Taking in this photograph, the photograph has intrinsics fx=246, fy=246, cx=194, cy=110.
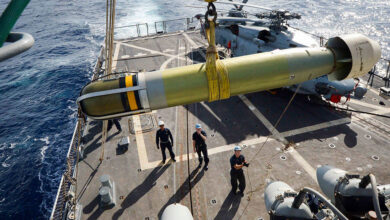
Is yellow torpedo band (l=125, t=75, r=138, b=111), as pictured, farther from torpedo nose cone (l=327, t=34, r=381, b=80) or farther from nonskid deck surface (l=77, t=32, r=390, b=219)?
torpedo nose cone (l=327, t=34, r=381, b=80)

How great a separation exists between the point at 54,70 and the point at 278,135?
1212 inches

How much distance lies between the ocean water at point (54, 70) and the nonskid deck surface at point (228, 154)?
7.16m

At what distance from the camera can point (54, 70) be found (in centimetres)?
3269

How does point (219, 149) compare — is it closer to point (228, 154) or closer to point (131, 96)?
point (228, 154)

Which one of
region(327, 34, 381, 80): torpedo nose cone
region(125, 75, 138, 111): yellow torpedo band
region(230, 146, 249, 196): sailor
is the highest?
region(327, 34, 381, 80): torpedo nose cone

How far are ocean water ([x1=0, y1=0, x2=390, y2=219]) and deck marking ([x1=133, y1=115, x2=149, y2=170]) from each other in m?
7.62

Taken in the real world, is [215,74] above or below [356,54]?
below

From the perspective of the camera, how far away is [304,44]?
15453mm

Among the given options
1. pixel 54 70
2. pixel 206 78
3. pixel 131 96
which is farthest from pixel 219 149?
pixel 54 70

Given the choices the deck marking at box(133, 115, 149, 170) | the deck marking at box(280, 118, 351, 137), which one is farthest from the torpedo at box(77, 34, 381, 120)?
the deck marking at box(280, 118, 351, 137)

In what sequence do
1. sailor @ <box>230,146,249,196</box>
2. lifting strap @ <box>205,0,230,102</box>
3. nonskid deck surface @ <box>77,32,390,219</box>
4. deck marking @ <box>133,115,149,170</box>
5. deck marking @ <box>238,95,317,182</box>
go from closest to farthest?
lifting strap @ <box>205,0,230,102</box> < sailor @ <box>230,146,249,196</box> < nonskid deck surface @ <box>77,32,390,219</box> < deck marking @ <box>238,95,317,182</box> < deck marking @ <box>133,115,149,170</box>

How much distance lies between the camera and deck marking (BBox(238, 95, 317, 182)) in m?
11.3

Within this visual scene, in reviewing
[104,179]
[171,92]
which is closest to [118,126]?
[104,179]

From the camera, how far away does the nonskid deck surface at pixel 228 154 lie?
398 inches
